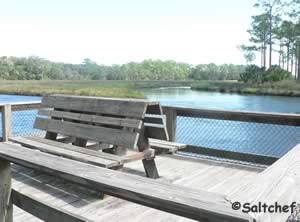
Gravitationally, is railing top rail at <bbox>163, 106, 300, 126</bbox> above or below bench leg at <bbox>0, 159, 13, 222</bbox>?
above

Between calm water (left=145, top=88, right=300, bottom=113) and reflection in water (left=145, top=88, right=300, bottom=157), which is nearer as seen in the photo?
reflection in water (left=145, top=88, right=300, bottom=157)

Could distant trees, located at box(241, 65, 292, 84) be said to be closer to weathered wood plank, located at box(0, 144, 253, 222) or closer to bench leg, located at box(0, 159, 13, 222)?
bench leg, located at box(0, 159, 13, 222)

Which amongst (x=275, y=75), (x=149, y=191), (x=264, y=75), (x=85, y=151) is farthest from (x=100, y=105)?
(x=264, y=75)

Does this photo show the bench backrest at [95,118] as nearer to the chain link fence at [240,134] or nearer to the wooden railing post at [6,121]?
the wooden railing post at [6,121]

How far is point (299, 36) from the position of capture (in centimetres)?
3534

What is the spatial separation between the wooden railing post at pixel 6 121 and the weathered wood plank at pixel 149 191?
3.11 meters

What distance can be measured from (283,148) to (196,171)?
2323mm

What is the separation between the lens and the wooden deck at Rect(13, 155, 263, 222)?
2352mm

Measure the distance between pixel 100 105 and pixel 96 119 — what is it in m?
0.15

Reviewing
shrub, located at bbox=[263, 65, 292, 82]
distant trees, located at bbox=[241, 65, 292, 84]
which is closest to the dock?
shrub, located at bbox=[263, 65, 292, 82]

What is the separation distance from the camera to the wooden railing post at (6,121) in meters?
4.18

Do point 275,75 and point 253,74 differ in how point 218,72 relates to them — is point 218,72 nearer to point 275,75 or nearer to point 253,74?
point 253,74

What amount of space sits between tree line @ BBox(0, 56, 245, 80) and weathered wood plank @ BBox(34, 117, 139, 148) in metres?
52.9

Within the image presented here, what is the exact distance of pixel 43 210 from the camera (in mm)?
1404
